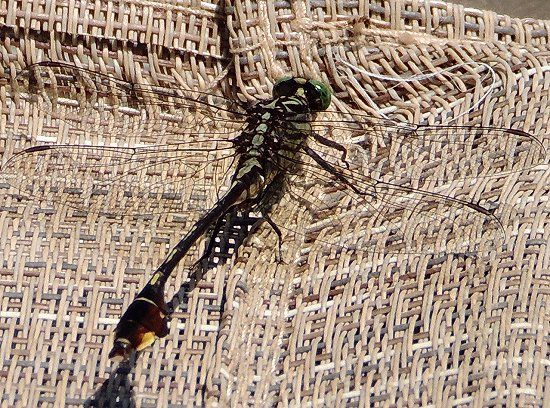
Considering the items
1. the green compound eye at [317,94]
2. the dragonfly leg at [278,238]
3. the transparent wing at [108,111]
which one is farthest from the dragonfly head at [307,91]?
the dragonfly leg at [278,238]

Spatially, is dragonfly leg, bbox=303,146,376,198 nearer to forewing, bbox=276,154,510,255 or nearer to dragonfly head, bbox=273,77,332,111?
forewing, bbox=276,154,510,255

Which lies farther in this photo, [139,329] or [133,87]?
[133,87]

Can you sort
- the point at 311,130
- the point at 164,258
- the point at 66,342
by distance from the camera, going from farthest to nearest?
the point at 311,130
the point at 164,258
the point at 66,342

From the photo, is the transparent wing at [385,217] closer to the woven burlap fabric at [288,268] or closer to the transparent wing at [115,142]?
the woven burlap fabric at [288,268]

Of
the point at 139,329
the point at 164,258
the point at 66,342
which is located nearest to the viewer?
the point at 139,329

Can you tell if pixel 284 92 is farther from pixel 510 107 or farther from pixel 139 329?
pixel 139 329

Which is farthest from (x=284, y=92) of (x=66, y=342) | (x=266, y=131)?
(x=66, y=342)
